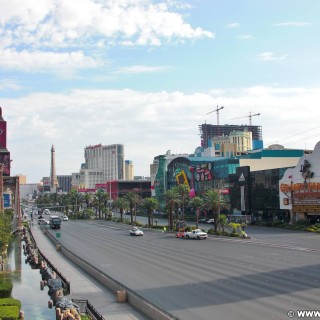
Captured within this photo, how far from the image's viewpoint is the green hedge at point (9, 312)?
2080cm

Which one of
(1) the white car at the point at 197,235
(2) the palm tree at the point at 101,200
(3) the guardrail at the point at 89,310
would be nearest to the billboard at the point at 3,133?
(1) the white car at the point at 197,235

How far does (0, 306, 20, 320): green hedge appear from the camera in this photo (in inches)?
819

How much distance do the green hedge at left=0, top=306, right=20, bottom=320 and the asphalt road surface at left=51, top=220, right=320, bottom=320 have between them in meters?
7.53

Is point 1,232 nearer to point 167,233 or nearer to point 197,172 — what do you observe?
point 167,233

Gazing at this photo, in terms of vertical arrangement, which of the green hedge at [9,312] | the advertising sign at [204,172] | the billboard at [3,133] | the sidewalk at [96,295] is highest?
the billboard at [3,133]

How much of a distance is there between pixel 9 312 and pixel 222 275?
17879 millimetres

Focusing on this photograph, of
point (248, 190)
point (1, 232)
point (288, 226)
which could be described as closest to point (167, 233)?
point (288, 226)

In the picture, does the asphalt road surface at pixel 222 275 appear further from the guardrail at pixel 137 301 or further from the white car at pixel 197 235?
the white car at pixel 197 235

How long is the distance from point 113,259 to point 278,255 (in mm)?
16280

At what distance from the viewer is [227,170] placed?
123m

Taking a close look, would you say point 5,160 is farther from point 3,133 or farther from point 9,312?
point 9,312

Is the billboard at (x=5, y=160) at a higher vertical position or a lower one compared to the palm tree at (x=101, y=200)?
higher

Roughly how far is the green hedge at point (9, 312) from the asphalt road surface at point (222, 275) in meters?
7.53

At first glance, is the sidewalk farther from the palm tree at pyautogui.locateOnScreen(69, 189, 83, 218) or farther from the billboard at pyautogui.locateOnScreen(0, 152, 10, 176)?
the palm tree at pyautogui.locateOnScreen(69, 189, 83, 218)
